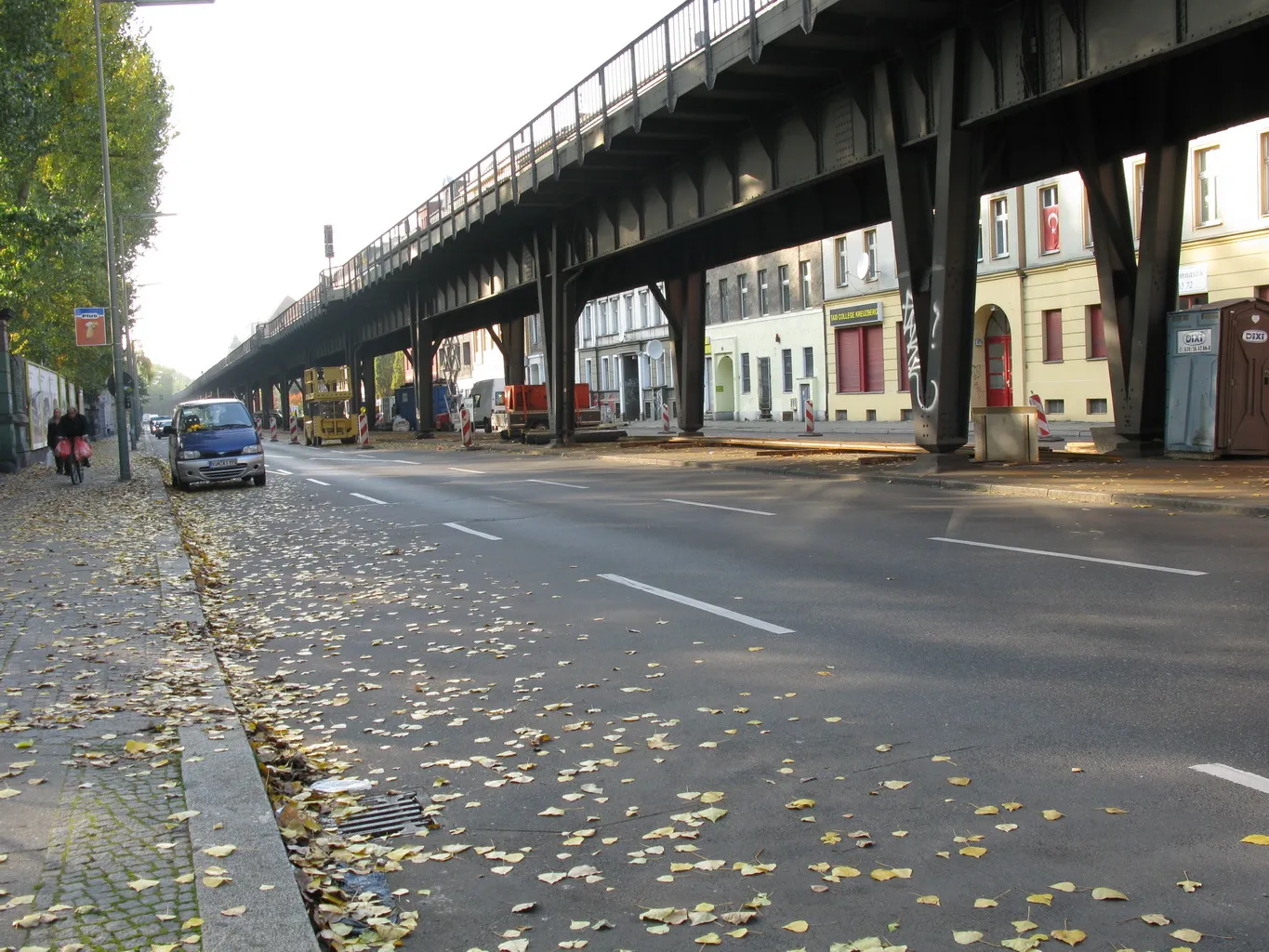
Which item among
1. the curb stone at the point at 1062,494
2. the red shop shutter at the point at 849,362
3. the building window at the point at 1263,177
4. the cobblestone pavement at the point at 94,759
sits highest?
the building window at the point at 1263,177

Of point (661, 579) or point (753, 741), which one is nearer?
point (753, 741)

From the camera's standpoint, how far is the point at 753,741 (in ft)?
17.0

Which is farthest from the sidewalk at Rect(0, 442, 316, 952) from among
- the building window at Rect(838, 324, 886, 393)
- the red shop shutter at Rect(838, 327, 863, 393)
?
the red shop shutter at Rect(838, 327, 863, 393)

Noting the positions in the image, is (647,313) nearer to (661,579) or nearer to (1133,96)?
(1133,96)

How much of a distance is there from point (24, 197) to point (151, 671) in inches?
1069

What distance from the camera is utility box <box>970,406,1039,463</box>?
19828 millimetres

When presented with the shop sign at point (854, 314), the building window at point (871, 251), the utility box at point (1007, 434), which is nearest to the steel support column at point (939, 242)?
the utility box at point (1007, 434)

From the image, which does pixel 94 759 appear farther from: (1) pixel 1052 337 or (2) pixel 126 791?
(1) pixel 1052 337

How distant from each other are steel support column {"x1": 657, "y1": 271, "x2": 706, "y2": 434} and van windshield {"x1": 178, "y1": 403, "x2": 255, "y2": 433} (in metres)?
13.1

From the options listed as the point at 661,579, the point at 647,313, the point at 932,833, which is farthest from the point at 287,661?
the point at 647,313

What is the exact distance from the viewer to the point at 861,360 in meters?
47.8

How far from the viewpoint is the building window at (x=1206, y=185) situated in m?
31.0

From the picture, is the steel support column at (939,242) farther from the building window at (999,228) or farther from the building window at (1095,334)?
the building window at (999,228)

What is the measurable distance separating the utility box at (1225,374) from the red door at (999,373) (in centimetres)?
2114
